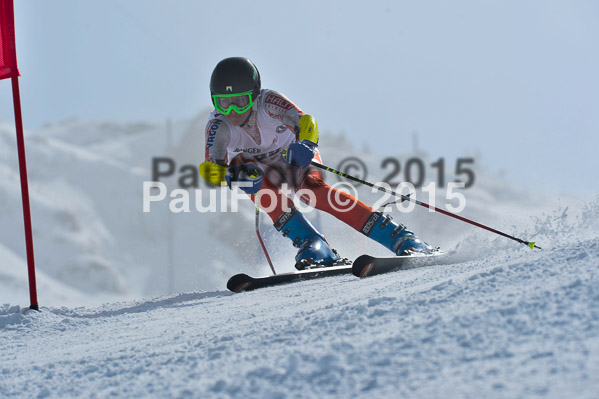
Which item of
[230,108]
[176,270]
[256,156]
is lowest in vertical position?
[176,270]

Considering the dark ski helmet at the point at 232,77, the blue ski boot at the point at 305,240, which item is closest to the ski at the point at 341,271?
the blue ski boot at the point at 305,240

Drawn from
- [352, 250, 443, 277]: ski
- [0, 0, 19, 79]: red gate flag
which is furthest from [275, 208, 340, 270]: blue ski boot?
[0, 0, 19, 79]: red gate flag

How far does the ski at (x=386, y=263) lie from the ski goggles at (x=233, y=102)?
1.63 m

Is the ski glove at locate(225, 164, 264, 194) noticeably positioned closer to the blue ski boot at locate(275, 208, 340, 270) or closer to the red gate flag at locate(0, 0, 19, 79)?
the blue ski boot at locate(275, 208, 340, 270)

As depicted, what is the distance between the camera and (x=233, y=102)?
4.68 metres

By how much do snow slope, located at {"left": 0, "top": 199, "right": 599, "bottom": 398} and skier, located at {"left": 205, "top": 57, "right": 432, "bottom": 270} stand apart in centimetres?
175

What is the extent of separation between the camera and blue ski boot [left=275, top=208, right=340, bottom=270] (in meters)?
4.82

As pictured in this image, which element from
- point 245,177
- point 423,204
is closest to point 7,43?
point 245,177

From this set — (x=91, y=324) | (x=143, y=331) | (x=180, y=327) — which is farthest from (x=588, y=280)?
(x=91, y=324)

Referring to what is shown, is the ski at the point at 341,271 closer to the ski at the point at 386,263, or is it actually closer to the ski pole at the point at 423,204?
the ski at the point at 386,263

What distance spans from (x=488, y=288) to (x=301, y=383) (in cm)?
92

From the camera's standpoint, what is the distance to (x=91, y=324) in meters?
3.86

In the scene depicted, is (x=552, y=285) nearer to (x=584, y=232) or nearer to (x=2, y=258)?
(x=584, y=232)

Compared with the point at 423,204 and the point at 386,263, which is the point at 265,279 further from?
the point at 423,204
